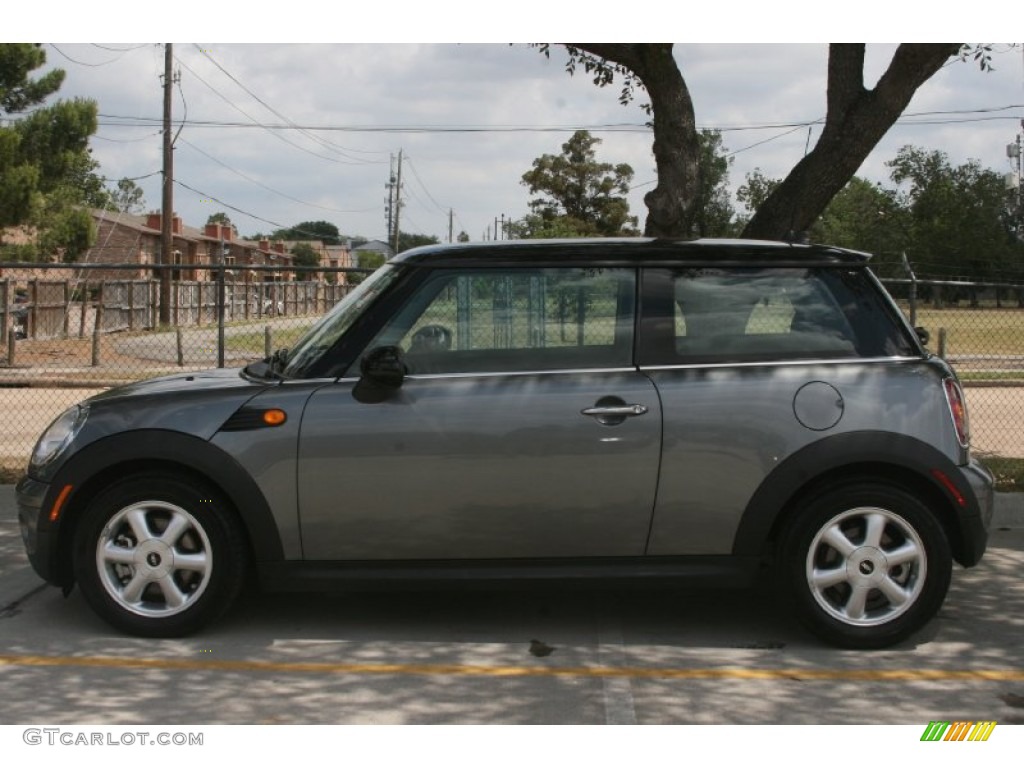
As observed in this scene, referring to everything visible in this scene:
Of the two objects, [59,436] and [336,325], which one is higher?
[336,325]

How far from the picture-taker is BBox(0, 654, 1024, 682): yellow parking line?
485cm

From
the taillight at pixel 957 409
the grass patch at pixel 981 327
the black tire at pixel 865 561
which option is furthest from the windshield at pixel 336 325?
the grass patch at pixel 981 327

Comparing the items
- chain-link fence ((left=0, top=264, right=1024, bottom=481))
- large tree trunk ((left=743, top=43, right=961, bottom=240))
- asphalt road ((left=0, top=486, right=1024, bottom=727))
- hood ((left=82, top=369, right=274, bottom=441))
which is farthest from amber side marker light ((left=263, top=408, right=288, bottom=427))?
large tree trunk ((left=743, top=43, right=961, bottom=240))

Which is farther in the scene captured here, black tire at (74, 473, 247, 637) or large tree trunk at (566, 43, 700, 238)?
large tree trunk at (566, 43, 700, 238)

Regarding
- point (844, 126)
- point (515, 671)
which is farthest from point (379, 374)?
point (844, 126)

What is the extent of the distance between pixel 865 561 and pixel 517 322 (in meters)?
1.86

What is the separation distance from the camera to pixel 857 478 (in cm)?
517

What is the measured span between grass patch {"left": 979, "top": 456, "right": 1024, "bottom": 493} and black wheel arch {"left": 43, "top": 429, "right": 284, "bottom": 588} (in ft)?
17.4

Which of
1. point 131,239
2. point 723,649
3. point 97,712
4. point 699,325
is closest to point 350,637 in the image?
point 97,712

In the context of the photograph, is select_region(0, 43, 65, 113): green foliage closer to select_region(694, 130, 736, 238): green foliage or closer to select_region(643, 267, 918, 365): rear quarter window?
select_region(643, 267, 918, 365): rear quarter window

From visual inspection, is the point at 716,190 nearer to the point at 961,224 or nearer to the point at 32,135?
the point at 961,224

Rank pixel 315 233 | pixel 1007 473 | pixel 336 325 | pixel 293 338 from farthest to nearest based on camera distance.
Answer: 1. pixel 315 233
2. pixel 293 338
3. pixel 1007 473
4. pixel 336 325

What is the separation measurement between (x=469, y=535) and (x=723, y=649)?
1248 mm

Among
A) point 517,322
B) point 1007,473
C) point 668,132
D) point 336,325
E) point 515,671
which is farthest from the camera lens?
point 1007,473
